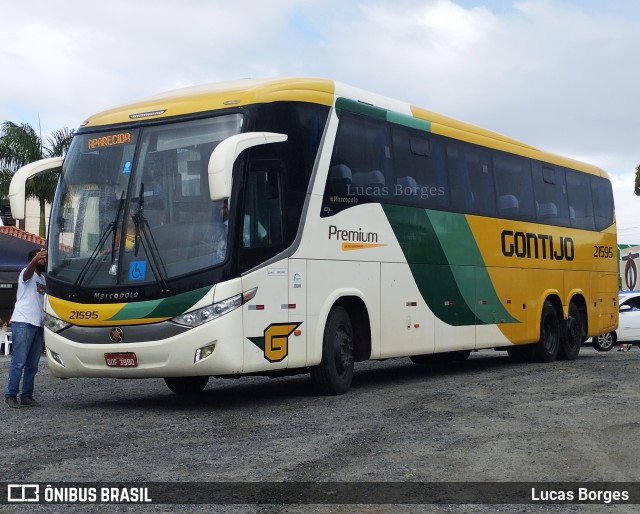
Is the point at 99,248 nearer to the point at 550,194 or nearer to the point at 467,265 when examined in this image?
the point at 467,265

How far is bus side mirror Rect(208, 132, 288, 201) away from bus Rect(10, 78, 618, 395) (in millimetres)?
15

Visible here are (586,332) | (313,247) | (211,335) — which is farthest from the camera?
(586,332)

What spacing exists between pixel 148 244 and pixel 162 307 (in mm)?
715

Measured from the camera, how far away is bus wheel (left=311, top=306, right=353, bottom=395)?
12664mm

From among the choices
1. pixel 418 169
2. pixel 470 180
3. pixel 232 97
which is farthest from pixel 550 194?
pixel 232 97

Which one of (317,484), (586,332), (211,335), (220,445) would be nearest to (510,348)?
(586,332)

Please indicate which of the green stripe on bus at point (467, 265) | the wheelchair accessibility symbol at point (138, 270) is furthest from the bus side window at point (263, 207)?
the green stripe on bus at point (467, 265)

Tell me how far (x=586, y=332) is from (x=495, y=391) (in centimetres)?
847

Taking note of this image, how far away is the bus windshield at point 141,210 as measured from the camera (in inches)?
443

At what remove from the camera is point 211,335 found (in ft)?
36.4

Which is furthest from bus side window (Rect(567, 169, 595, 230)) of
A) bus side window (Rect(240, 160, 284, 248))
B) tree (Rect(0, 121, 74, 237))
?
tree (Rect(0, 121, 74, 237))

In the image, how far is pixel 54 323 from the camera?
39.1ft

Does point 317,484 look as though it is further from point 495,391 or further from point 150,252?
point 495,391

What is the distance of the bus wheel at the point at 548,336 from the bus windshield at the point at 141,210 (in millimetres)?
9494
